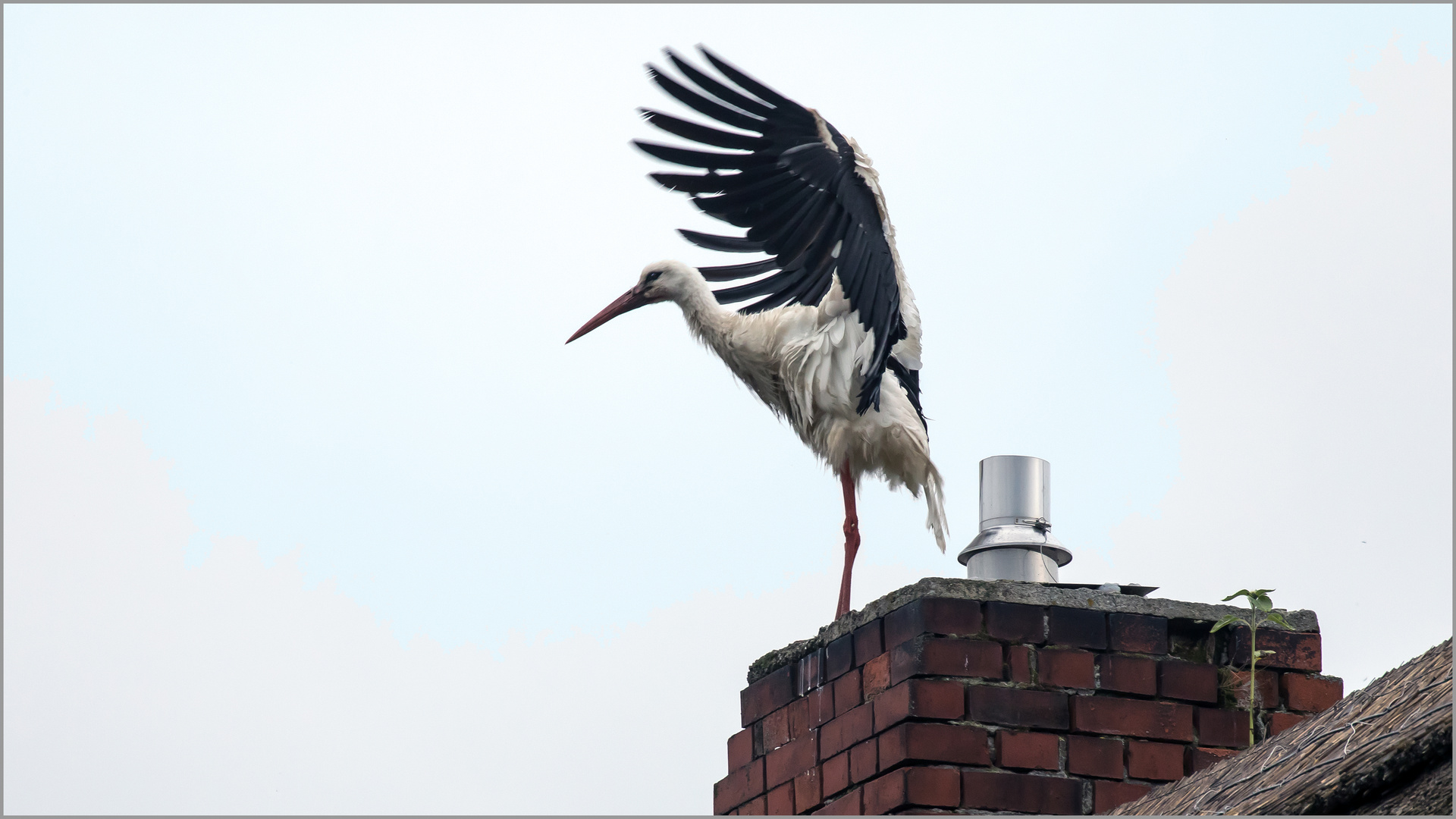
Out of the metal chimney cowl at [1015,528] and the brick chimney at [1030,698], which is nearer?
the brick chimney at [1030,698]

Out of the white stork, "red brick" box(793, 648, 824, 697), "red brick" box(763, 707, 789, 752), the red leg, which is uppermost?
the white stork

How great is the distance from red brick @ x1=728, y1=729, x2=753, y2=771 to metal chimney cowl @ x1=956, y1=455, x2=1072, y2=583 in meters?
0.77

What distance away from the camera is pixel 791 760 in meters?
4.77

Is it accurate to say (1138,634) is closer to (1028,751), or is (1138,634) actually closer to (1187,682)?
(1187,682)

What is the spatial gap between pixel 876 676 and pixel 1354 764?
1256 millimetres

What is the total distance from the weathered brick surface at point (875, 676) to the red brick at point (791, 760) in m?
0.25

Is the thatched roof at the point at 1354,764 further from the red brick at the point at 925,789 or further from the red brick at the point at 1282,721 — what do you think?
the red brick at the point at 925,789

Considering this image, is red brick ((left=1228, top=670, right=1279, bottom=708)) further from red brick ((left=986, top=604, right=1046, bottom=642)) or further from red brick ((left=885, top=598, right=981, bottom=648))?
red brick ((left=885, top=598, right=981, bottom=648))

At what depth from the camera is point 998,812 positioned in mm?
4215

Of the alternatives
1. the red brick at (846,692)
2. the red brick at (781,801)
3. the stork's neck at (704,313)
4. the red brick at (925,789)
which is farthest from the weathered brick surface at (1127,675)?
the stork's neck at (704,313)

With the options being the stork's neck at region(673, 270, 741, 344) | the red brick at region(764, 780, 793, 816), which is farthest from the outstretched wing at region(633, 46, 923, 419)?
the red brick at region(764, 780, 793, 816)

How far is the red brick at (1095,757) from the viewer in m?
4.32

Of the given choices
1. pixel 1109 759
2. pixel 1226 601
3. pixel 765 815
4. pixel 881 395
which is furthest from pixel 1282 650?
pixel 881 395

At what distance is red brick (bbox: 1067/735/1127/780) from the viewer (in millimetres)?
4320
